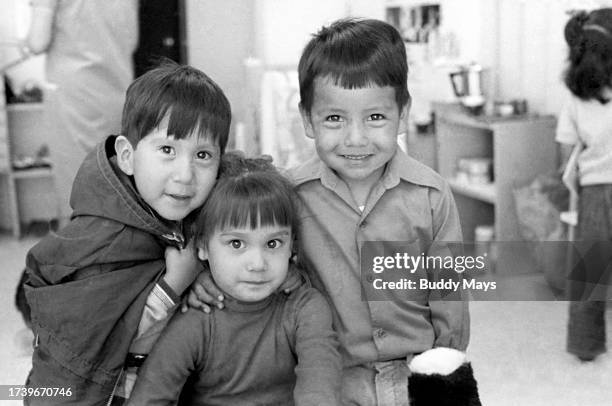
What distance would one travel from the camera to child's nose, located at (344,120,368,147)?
81 centimetres

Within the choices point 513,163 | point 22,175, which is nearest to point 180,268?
point 513,163

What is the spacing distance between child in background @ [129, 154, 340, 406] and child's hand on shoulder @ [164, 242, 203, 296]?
0.01 metres

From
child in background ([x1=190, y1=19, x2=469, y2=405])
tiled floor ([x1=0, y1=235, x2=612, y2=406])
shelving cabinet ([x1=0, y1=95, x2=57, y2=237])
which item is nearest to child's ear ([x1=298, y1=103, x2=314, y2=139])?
child in background ([x1=190, y1=19, x2=469, y2=405])

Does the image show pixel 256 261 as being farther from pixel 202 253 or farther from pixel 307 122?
pixel 307 122

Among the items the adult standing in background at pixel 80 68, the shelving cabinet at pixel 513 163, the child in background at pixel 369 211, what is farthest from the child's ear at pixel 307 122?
the shelving cabinet at pixel 513 163

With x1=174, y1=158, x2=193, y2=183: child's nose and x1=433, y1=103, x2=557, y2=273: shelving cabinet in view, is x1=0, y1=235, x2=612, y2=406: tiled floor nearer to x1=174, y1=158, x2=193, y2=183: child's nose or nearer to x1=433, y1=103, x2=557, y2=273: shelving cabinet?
x1=433, y1=103, x2=557, y2=273: shelving cabinet

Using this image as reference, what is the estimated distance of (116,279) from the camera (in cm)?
79

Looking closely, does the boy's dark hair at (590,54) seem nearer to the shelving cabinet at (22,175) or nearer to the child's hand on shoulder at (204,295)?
the child's hand on shoulder at (204,295)

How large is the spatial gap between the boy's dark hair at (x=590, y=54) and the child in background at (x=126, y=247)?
0.93 meters

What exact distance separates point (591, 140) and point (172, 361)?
3.62ft

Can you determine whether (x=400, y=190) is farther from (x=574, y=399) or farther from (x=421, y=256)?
(x=574, y=399)

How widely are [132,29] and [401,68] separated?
1048mm

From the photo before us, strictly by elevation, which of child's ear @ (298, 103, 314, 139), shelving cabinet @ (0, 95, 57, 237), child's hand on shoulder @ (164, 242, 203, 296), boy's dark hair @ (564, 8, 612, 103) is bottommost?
shelving cabinet @ (0, 95, 57, 237)

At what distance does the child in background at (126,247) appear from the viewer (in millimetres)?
784
